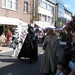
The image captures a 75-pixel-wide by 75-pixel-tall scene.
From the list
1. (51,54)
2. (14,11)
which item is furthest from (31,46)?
(14,11)

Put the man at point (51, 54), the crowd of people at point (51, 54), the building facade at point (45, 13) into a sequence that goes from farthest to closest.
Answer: the building facade at point (45, 13), the man at point (51, 54), the crowd of people at point (51, 54)

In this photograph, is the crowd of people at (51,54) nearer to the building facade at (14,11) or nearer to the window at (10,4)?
the building facade at (14,11)

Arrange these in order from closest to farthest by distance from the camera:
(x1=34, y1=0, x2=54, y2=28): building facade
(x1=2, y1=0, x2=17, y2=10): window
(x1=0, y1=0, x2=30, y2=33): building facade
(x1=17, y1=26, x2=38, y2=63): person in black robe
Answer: (x1=17, y1=26, x2=38, y2=63): person in black robe
(x1=0, y1=0, x2=30, y2=33): building facade
(x1=2, y1=0, x2=17, y2=10): window
(x1=34, y1=0, x2=54, y2=28): building facade

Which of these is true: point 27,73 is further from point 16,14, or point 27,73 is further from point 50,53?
point 16,14

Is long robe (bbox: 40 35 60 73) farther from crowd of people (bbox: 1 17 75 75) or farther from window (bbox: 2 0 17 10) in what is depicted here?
window (bbox: 2 0 17 10)

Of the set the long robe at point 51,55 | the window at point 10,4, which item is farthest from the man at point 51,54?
the window at point 10,4

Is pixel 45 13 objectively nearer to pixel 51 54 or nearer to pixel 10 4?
pixel 10 4

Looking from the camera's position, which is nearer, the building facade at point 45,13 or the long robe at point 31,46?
the long robe at point 31,46

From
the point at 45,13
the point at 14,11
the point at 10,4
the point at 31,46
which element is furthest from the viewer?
the point at 45,13

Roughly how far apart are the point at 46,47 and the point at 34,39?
2.93 m

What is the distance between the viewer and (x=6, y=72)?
8.01m

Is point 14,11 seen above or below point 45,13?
below

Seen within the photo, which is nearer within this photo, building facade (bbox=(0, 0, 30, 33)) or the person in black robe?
the person in black robe

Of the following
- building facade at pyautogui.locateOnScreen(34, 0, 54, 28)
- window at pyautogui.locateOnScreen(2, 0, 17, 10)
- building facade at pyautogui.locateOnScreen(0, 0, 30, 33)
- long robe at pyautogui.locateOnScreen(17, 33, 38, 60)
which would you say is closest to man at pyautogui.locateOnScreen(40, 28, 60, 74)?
long robe at pyautogui.locateOnScreen(17, 33, 38, 60)
